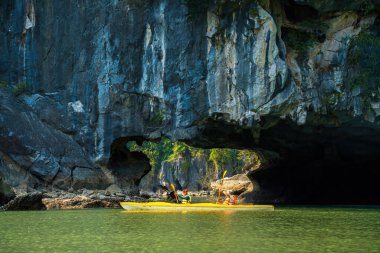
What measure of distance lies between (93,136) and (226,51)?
9.51 metres

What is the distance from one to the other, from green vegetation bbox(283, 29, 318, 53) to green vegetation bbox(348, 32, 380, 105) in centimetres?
209

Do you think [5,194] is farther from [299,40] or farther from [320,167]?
[320,167]

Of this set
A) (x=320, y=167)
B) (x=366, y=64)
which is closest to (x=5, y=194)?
(x=366, y=64)

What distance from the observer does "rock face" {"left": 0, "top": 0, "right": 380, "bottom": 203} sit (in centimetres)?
3134

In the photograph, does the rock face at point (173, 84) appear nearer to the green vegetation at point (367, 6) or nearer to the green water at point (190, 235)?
the green vegetation at point (367, 6)

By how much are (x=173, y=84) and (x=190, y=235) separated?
1861cm

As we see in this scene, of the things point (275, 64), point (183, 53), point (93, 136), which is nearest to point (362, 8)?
point (275, 64)

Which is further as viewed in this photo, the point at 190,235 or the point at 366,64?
the point at 366,64

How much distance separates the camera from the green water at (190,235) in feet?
40.8

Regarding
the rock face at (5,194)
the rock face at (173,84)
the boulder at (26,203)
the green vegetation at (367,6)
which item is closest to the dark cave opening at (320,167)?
the rock face at (173,84)

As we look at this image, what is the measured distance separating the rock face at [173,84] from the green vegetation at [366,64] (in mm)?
110

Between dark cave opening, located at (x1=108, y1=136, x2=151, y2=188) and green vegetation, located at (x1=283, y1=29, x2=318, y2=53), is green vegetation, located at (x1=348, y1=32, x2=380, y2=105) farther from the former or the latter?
dark cave opening, located at (x1=108, y1=136, x2=151, y2=188)

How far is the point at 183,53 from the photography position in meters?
32.9

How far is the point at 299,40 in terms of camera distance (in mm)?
32062
